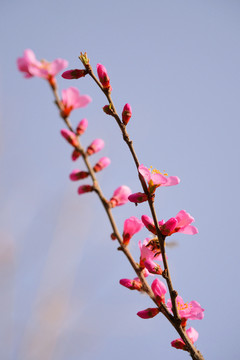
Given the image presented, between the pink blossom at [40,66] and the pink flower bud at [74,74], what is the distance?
307 millimetres

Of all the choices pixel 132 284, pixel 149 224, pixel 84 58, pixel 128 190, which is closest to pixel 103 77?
pixel 84 58

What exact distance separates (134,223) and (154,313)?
1.32 feet

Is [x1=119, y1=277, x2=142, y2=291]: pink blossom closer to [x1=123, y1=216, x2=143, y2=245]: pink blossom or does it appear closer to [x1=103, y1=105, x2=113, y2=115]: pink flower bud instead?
[x1=123, y1=216, x2=143, y2=245]: pink blossom

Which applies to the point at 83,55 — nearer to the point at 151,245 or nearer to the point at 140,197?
the point at 140,197

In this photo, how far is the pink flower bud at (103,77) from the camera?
148 centimetres

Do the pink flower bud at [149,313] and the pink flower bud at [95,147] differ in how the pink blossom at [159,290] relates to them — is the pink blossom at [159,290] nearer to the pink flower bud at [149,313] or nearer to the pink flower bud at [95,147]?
the pink flower bud at [149,313]

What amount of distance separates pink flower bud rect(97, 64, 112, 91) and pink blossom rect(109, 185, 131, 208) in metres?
0.48

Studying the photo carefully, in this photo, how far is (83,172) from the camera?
131 centimetres

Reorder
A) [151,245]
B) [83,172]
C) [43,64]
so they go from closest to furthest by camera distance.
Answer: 1. [43,64]
2. [83,172]
3. [151,245]

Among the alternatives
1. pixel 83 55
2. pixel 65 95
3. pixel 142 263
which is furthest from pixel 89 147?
pixel 142 263

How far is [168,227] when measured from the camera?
1313 millimetres

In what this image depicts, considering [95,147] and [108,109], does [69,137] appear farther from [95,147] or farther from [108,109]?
[108,109]

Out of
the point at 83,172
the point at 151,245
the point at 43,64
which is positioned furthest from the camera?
the point at 151,245

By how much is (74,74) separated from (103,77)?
0.15 meters
